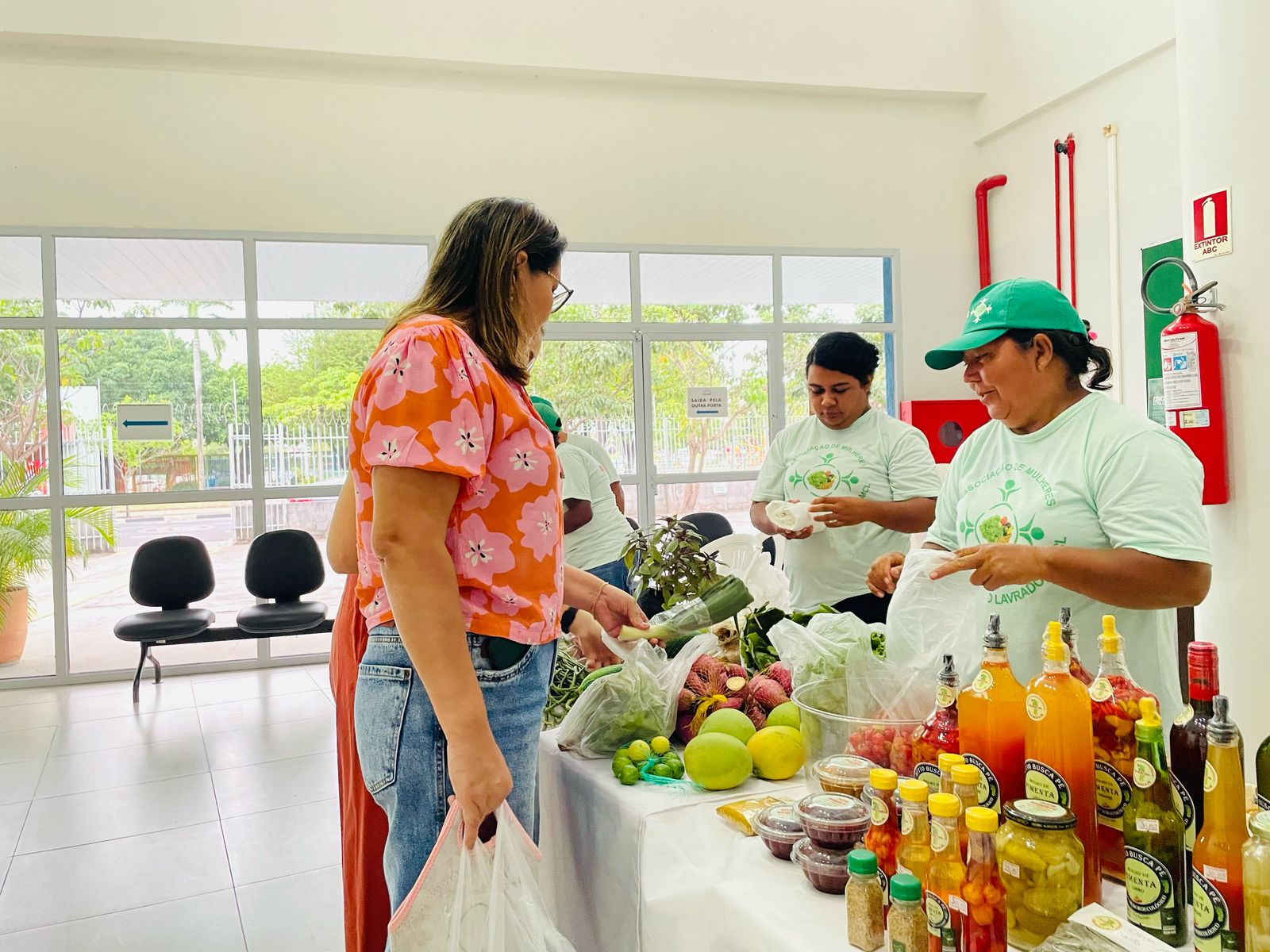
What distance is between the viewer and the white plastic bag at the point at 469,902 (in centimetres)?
119

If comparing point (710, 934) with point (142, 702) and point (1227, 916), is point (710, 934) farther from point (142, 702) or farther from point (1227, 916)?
point (142, 702)

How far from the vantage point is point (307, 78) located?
5.85 m

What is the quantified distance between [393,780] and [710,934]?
0.49 metres

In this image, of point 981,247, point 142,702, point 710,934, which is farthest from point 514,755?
point 981,247

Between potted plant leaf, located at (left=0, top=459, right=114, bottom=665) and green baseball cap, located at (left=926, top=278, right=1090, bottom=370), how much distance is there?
582 centimetres

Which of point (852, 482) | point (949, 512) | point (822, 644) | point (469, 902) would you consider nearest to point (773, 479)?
point (852, 482)

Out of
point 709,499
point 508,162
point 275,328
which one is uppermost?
point 508,162

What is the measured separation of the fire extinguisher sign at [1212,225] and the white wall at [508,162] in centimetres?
414

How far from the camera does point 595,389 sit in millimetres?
6613

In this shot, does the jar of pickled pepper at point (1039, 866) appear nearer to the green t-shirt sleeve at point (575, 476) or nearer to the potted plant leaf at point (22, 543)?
the green t-shirt sleeve at point (575, 476)

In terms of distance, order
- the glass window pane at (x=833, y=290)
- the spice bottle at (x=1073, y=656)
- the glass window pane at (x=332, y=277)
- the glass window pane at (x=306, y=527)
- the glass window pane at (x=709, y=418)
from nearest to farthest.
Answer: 1. the spice bottle at (x=1073, y=656)
2. the glass window pane at (x=332, y=277)
3. the glass window pane at (x=306, y=527)
4. the glass window pane at (x=709, y=418)
5. the glass window pane at (x=833, y=290)

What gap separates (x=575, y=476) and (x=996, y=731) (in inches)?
102

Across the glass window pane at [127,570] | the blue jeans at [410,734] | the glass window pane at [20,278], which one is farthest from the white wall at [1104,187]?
the glass window pane at [20,278]

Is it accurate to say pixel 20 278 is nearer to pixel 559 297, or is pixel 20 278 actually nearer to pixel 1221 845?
pixel 559 297
